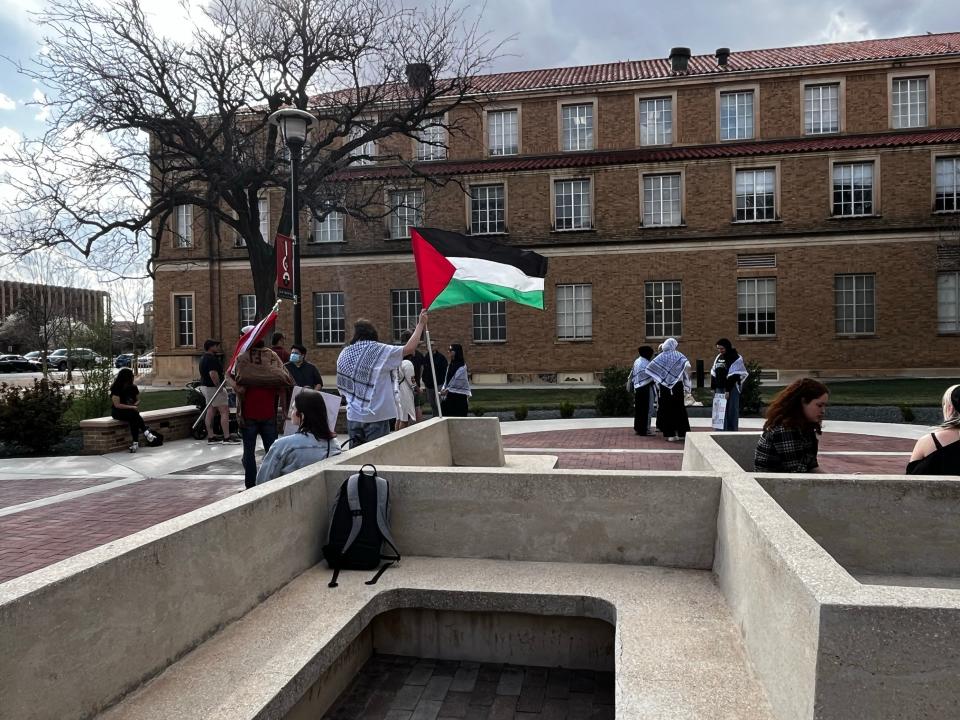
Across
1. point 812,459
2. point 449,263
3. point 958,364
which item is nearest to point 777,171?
point 958,364

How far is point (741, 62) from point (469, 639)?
3260 centimetres

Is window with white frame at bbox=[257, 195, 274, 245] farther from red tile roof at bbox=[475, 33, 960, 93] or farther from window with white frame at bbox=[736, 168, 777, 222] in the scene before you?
window with white frame at bbox=[736, 168, 777, 222]

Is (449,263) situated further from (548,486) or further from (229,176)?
(229,176)

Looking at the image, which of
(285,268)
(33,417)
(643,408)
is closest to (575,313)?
(643,408)

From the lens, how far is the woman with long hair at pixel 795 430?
16.0 feet

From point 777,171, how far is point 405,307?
→ 1645 centimetres

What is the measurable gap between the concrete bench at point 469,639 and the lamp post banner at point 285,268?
686 cm

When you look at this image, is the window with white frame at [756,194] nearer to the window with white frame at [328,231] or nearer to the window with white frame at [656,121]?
the window with white frame at [656,121]

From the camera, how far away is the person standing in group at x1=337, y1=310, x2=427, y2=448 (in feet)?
21.8

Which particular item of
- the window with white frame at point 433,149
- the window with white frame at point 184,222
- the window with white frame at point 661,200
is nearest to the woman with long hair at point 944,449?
the window with white frame at point 661,200

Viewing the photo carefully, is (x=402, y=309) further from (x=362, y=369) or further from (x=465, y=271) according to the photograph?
(x=362, y=369)

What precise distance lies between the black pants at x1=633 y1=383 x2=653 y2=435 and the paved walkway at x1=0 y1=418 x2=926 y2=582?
29 centimetres

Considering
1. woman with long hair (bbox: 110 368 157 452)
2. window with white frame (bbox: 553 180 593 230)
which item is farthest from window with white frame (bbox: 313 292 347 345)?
woman with long hair (bbox: 110 368 157 452)

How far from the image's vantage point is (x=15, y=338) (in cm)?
5722
